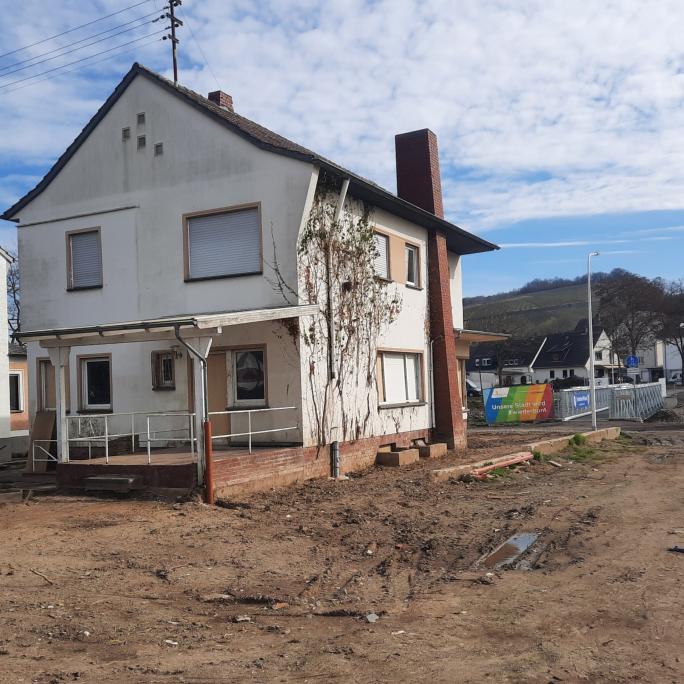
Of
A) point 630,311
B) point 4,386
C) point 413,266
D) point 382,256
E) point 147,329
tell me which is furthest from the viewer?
point 630,311

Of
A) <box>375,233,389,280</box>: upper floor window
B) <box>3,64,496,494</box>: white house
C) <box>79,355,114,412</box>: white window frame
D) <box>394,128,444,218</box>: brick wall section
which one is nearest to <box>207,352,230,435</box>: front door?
<box>3,64,496,494</box>: white house

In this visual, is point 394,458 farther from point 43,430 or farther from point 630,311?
point 630,311

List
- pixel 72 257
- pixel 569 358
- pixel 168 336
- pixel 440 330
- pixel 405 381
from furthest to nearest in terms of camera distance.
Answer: pixel 569 358 → pixel 440 330 → pixel 405 381 → pixel 72 257 → pixel 168 336

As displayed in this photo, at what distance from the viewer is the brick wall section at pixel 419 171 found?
22688 mm

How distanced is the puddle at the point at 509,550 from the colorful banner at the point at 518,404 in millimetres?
27114

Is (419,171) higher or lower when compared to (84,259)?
higher

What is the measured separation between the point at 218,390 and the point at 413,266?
23.6 ft

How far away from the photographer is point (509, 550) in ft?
32.0

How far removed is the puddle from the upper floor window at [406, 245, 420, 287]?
36.8 ft

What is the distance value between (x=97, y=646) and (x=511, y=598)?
3.86m

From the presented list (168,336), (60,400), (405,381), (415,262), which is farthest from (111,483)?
(415,262)

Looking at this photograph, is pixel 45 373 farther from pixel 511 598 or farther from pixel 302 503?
pixel 511 598

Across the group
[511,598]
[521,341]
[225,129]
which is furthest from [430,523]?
[521,341]

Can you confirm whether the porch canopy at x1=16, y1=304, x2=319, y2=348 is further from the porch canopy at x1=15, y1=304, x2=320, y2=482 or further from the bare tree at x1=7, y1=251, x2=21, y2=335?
the bare tree at x1=7, y1=251, x2=21, y2=335
